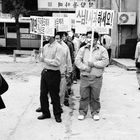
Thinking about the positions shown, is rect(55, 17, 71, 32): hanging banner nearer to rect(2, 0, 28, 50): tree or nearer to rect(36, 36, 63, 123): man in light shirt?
rect(36, 36, 63, 123): man in light shirt

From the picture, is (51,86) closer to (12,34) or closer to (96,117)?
(96,117)

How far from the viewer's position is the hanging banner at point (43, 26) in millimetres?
7889

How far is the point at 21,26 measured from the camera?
29953mm

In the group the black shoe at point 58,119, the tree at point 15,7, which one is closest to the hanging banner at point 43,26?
the black shoe at point 58,119

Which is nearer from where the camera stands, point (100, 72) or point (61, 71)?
point (100, 72)

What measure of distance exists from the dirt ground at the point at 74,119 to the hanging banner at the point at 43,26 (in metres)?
1.80

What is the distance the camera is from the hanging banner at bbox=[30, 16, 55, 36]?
7.89 metres

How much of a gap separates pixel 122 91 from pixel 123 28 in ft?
38.1

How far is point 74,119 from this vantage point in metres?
7.73

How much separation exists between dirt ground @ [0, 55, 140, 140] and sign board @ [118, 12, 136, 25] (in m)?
10.2

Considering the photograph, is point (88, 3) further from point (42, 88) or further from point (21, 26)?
point (42, 88)

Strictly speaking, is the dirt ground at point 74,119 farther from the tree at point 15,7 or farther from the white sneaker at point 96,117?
the tree at point 15,7

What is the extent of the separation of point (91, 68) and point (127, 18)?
14949 mm

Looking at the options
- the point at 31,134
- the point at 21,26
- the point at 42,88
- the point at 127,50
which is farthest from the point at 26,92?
the point at 21,26
